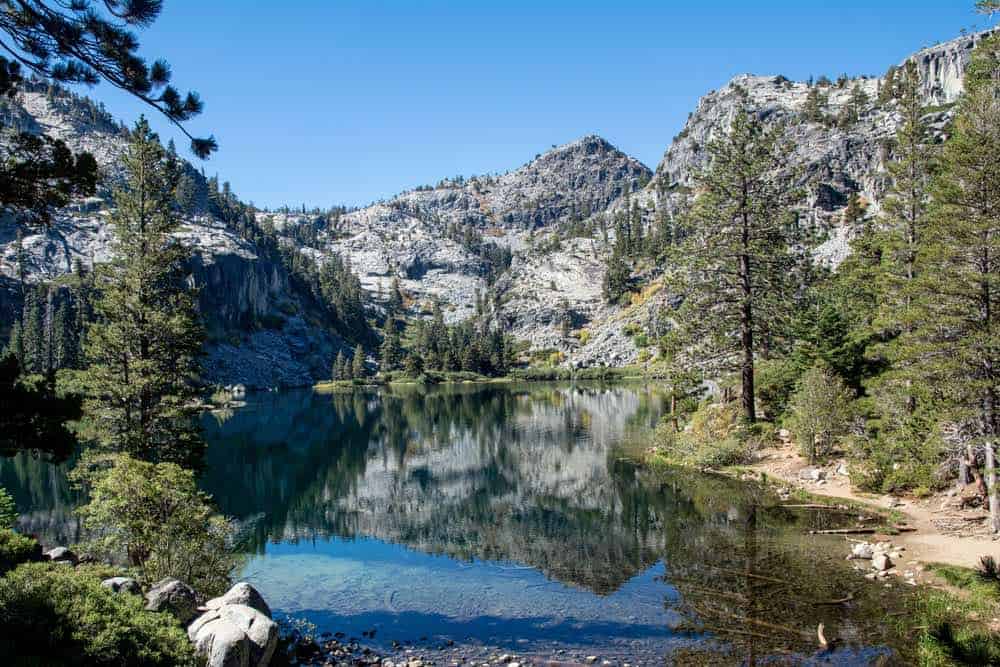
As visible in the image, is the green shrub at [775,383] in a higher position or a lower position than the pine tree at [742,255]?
lower

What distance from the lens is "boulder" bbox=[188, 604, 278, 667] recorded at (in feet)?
41.9

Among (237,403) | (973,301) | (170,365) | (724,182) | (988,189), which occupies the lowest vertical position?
(237,403)

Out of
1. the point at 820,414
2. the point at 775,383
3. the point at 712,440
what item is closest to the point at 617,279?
the point at 775,383

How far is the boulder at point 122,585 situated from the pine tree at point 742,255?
108ft

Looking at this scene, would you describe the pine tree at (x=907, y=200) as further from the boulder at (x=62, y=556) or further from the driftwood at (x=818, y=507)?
the boulder at (x=62, y=556)

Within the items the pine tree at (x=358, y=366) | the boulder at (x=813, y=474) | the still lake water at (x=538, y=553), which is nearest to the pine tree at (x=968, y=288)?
the still lake water at (x=538, y=553)

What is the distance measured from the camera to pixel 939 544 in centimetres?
1972

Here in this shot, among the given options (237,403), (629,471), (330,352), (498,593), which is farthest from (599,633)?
(330,352)

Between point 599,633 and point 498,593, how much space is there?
182 inches

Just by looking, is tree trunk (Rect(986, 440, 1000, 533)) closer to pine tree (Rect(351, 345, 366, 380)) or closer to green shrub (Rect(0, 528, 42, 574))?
green shrub (Rect(0, 528, 42, 574))

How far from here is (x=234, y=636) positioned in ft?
42.8

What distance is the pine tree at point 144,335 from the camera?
2416 cm

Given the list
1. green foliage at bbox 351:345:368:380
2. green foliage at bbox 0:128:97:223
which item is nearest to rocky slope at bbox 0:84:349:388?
green foliage at bbox 351:345:368:380

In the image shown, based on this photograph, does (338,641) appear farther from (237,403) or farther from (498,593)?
(237,403)
